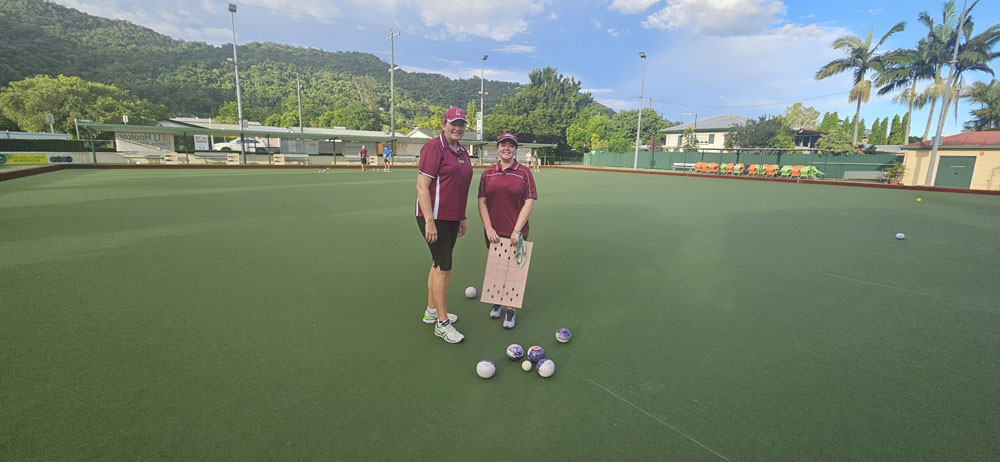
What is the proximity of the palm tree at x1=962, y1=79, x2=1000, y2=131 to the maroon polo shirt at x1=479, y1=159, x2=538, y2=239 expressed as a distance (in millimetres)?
60459

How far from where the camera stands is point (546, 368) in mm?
3006

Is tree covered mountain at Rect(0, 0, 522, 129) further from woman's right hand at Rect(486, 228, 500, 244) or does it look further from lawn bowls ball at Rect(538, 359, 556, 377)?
lawn bowls ball at Rect(538, 359, 556, 377)

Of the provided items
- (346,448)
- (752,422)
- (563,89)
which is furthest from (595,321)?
(563,89)

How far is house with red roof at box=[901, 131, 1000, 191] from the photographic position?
21.3 meters

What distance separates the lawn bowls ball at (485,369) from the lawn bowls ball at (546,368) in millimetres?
338

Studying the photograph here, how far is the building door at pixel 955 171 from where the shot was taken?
872 inches

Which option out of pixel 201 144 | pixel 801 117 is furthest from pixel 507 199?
pixel 801 117

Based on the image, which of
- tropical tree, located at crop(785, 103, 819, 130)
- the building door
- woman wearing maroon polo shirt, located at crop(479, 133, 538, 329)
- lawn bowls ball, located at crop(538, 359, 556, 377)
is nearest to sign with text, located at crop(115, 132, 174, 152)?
woman wearing maroon polo shirt, located at crop(479, 133, 538, 329)

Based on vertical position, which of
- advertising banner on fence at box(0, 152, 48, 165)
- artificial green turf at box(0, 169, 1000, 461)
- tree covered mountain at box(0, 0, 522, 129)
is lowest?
artificial green turf at box(0, 169, 1000, 461)

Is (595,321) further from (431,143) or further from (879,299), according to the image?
(879,299)

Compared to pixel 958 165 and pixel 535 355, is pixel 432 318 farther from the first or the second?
pixel 958 165

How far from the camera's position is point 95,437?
226 cm

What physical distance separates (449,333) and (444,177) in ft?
4.33

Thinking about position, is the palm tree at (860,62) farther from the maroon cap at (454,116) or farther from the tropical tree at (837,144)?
the maroon cap at (454,116)
